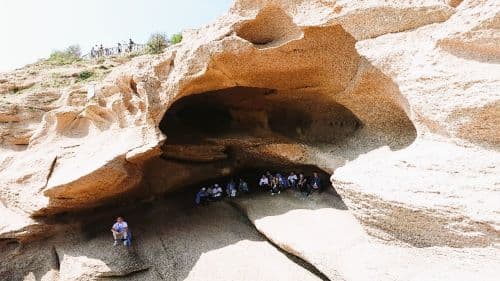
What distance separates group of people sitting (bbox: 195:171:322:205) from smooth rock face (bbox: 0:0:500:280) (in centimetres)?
46

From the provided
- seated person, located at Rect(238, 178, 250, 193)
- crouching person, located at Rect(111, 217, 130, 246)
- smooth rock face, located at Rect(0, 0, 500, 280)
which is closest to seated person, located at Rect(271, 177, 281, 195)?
smooth rock face, located at Rect(0, 0, 500, 280)

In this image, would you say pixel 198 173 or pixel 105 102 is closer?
pixel 105 102

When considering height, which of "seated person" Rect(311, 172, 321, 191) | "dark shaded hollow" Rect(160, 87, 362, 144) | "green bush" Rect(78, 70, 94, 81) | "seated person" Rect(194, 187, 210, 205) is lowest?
"seated person" Rect(194, 187, 210, 205)

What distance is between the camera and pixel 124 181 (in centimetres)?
923

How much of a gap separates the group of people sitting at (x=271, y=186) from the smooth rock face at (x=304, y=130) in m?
0.46

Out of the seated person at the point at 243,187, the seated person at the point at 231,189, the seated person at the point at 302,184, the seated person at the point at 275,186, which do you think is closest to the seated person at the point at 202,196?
the seated person at the point at 231,189

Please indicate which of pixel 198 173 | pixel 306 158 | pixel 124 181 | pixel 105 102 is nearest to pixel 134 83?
pixel 105 102

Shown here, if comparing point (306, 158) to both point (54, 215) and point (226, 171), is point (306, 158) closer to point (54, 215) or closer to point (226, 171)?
point (226, 171)

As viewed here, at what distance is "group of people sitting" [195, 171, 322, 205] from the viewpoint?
976cm

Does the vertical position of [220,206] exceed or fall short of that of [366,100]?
it falls short

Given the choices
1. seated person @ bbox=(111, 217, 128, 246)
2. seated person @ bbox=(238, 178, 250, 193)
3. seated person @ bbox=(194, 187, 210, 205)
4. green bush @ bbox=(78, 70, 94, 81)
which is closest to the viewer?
seated person @ bbox=(111, 217, 128, 246)

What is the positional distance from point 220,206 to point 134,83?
384 centimetres

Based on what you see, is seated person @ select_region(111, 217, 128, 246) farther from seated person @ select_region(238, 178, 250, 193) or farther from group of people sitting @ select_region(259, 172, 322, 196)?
group of people sitting @ select_region(259, 172, 322, 196)

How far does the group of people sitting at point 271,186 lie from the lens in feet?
32.0
